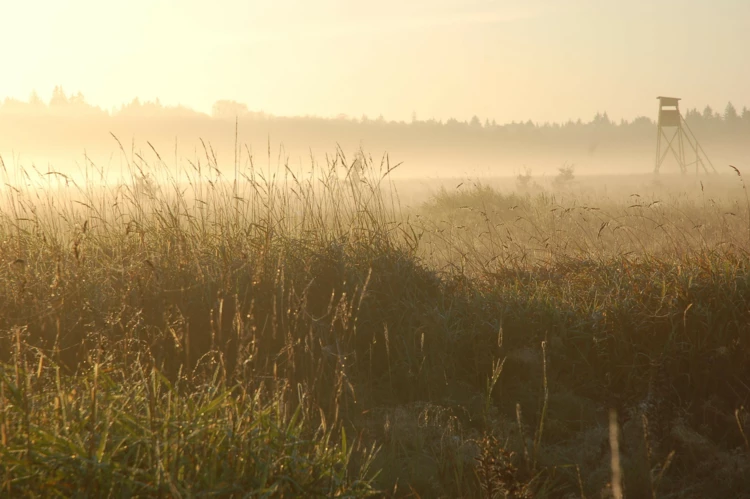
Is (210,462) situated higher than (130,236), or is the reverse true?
(130,236)

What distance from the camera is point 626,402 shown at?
147 inches

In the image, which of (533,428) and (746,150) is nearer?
(533,428)

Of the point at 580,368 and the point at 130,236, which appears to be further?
the point at 130,236

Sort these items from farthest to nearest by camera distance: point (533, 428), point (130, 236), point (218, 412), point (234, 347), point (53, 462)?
point (130, 236) → point (234, 347) → point (533, 428) → point (218, 412) → point (53, 462)

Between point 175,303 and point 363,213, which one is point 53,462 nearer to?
point 175,303

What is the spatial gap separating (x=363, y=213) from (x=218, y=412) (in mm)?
2735

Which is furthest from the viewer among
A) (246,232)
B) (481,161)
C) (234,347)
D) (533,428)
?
(481,161)

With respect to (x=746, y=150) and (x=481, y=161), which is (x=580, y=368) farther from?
(x=746, y=150)

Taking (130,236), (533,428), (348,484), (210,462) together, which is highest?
(130,236)

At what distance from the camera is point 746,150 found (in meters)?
73.4

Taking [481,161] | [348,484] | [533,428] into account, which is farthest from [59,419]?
[481,161]

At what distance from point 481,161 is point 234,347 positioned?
6865 cm

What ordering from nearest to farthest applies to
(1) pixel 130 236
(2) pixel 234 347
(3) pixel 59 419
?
(3) pixel 59 419
(2) pixel 234 347
(1) pixel 130 236

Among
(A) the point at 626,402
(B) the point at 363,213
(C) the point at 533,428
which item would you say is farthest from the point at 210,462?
(B) the point at 363,213
